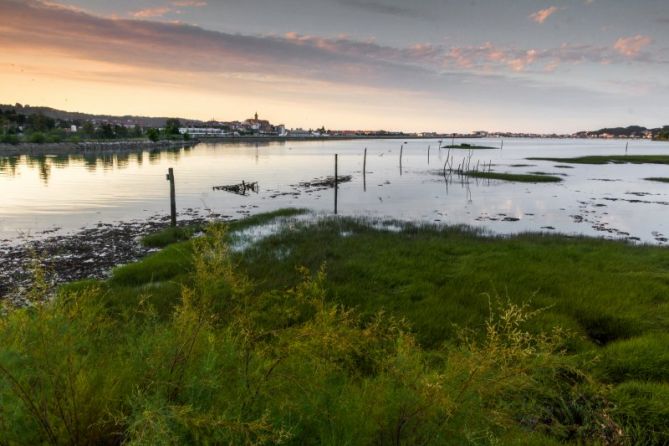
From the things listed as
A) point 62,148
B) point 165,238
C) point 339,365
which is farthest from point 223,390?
point 62,148

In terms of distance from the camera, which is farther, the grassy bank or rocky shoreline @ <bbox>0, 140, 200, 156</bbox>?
rocky shoreline @ <bbox>0, 140, 200, 156</bbox>

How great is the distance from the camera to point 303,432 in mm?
3322

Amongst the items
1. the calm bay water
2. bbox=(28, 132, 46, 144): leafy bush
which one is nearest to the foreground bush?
the calm bay water

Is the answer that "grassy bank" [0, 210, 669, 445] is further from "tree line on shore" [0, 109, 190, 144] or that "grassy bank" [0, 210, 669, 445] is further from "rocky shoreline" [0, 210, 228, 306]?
"tree line on shore" [0, 109, 190, 144]

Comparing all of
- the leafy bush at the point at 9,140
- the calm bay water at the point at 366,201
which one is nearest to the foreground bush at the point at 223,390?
the calm bay water at the point at 366,201

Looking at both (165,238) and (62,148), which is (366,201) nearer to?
(165,238)

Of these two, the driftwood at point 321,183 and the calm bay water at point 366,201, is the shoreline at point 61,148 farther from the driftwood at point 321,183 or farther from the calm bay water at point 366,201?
the driftwood at point 321,183

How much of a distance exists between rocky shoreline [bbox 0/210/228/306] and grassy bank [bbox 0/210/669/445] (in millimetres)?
2200

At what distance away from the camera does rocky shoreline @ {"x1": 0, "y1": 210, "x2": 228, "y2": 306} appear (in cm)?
1402

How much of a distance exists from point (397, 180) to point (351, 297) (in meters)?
47.3

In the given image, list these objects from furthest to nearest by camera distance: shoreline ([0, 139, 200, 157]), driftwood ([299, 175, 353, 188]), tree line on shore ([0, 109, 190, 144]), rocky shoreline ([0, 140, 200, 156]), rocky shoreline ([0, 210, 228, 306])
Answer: tree line on shore ([0, 109, 190, 144]) → rocky shoreline ([0, 140, 200, 156]) → shoreline ([0, 139, 200, 157]) → driftwood ([299, 175, 353, 188]) → rocky shoreline ([0, 210, 228, 306])

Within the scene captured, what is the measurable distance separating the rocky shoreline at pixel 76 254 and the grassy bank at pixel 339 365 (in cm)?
220

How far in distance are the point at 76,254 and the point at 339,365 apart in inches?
689

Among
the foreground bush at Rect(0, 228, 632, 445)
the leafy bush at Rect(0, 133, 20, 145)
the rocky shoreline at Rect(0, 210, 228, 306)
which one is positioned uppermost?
the leafy bush at Rect(0, 133, 20, 145)
